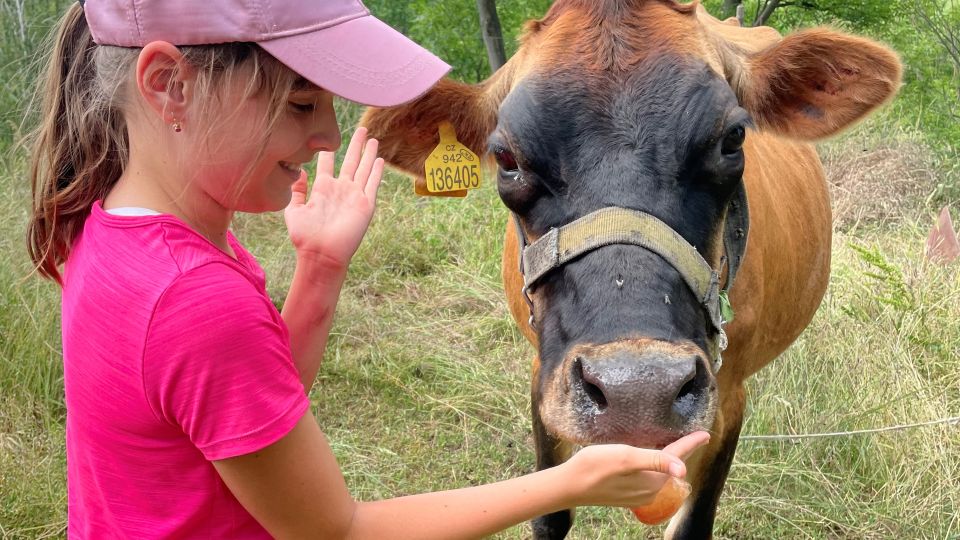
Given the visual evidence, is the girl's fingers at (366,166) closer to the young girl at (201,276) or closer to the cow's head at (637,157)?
the young girl at (201,276)

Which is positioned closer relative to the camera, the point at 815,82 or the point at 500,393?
the point at 815,82

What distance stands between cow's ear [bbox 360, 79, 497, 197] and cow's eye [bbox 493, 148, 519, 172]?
500 millimetres

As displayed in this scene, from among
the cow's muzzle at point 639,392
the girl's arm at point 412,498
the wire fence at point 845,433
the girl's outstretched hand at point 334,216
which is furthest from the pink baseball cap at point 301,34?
the wire fence at point 845,433

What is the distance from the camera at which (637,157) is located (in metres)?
2.28

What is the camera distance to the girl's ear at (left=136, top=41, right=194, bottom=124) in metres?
1.49

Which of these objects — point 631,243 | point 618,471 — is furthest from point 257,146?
point 631,243

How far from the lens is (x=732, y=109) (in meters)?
2.47

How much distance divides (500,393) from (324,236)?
3.36 m

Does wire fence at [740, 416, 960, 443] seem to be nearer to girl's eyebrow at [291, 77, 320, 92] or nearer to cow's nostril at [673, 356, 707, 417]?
cow's nostril at [673, 356, 707, 417]

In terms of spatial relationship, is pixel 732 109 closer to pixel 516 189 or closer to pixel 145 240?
pixel 516 189

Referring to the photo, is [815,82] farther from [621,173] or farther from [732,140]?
[621,173]

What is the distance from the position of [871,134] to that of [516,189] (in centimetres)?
755

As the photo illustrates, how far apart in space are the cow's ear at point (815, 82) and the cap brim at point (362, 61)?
4.65 feet

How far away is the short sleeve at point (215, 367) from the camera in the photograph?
1438 millimetres
